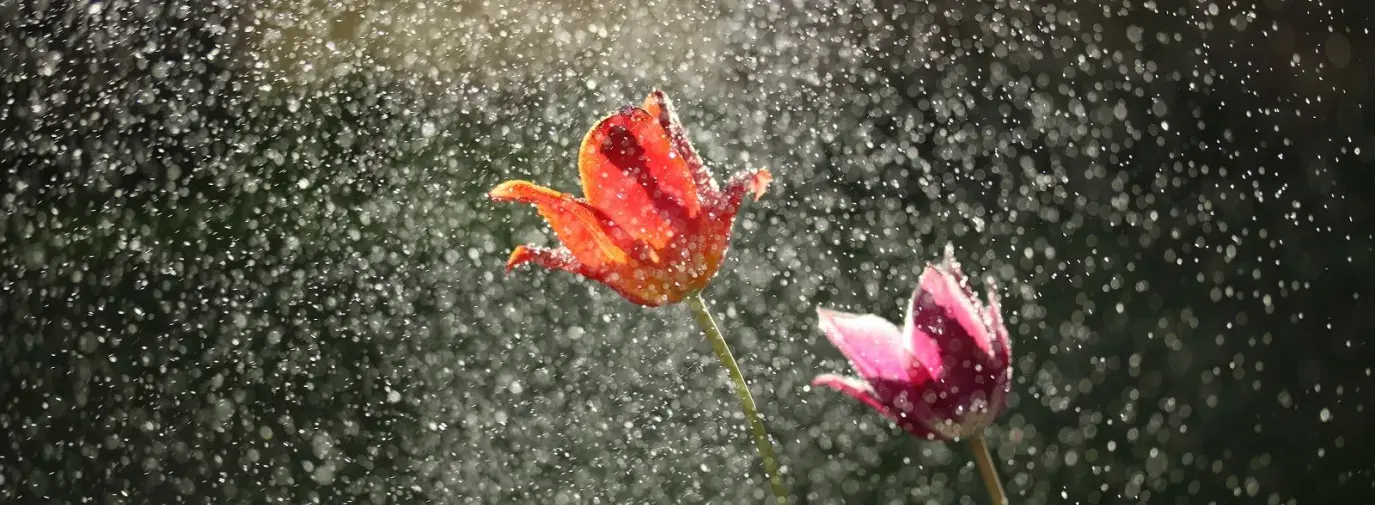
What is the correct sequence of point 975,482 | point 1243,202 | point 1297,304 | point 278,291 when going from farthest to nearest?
point 278,291 < point 1243,202 < point 1297,304 < point 975,482

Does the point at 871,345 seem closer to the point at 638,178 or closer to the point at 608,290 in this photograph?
the point at 638,178

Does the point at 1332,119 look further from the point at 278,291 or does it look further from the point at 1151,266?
the point at 278,291

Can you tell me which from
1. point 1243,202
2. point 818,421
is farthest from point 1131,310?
point 818,421

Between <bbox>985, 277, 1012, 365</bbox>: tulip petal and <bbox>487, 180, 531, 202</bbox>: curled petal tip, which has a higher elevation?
<bbox>487, 180, 531, 202</bbox>: curled petal tip

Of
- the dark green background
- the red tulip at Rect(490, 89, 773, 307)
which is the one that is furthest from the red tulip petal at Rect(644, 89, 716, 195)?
the dark green background

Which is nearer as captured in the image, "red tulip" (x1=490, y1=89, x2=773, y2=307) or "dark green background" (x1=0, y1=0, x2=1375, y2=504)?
"red tulip" (x1=490, y1=89, x2=773, y2=307)

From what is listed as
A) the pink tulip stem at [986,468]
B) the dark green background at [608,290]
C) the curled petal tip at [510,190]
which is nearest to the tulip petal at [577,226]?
the curled petal tip at [510,190]

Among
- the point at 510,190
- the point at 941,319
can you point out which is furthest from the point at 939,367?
the point at 510,190

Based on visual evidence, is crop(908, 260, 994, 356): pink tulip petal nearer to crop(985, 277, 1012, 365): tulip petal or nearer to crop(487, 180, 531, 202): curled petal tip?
crop(985, 277, 1012, 365): tulip petal
